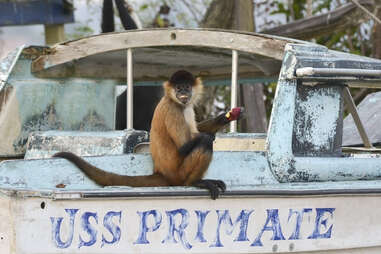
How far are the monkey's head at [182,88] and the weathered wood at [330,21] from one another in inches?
157

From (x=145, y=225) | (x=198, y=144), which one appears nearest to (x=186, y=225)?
(x=145, y=225)

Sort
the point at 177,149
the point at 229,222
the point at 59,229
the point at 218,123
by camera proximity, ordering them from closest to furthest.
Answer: the point at 59,229
the point at 229,222
the point at 177,149
the point at 218,123

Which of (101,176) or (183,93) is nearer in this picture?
(101,176)

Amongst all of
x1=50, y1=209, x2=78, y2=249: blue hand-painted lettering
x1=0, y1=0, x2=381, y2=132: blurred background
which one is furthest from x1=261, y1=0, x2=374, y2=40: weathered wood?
x1=50, y1=209, x2=78, y2=249: blue hand-painted lettering

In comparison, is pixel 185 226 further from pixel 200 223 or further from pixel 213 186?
pixel 213 186

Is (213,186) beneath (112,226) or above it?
above

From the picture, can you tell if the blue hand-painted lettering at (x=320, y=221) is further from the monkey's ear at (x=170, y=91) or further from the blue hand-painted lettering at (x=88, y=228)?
the blue hand-painted lettering at (x=88, y=228)

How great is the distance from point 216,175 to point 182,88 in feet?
2.22

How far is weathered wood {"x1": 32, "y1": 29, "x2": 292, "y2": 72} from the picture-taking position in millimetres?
5441

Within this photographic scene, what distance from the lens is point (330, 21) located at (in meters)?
8.92

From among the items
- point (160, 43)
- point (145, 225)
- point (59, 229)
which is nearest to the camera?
point (59, 229)

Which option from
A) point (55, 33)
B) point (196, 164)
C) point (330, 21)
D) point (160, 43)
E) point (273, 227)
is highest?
point (55, 33)

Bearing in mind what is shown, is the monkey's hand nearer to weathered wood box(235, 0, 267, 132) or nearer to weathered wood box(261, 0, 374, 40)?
weathered wood box(235, 0, 267, 132)

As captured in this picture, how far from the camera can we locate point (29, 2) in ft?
33.9
